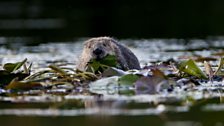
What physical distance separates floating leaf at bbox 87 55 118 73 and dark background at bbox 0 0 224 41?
8.83 meters

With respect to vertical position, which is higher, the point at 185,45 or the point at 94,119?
the point at 185,45

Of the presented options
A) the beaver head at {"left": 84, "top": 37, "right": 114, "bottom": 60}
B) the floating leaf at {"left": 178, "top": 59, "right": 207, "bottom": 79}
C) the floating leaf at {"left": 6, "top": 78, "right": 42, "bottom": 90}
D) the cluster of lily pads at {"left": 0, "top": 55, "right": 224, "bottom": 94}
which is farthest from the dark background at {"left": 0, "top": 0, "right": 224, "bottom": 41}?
the floating leaf at {"left": 6, "top": 78, "right": 42, "bottom": 90}

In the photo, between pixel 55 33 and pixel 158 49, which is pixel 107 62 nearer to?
pixel 158 49

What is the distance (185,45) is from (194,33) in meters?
3.00

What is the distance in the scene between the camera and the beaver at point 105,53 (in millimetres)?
8032

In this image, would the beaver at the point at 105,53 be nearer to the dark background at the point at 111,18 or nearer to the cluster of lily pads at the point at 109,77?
the cluster of lily pads at the point at 109,77

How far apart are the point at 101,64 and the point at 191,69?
988 millimetres

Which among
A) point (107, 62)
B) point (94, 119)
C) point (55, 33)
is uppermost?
point (55, 33)

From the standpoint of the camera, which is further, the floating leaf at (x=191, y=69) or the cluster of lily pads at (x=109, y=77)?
the floating leaf at (x=191, y=69)

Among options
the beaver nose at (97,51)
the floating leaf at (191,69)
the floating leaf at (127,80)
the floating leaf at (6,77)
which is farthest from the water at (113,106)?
the beaver nose at (97,51)

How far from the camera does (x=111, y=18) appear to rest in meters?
21.7

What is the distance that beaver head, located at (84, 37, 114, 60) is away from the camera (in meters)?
7.98

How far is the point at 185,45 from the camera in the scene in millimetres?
14625

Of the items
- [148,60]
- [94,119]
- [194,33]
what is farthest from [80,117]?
[194,33]
